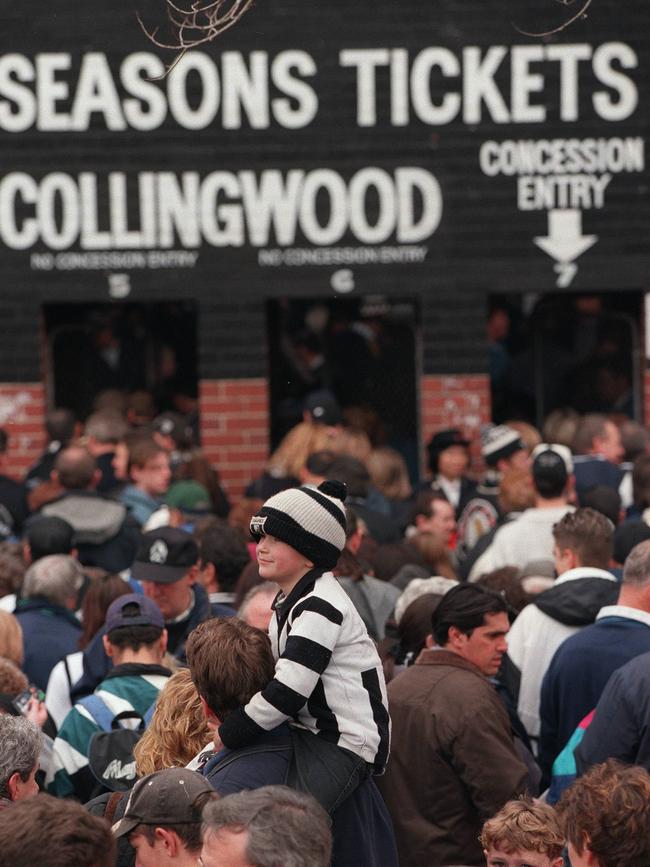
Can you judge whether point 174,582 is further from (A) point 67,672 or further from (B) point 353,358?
(B) point 353,358

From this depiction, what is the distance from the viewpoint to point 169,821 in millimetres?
3945

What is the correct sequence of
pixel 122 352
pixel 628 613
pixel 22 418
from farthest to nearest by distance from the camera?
pixel 122 352, pixel 22 418, pixel 628 613

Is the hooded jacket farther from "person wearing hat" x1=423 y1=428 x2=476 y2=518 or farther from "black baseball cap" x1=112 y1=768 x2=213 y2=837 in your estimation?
"person wearing hat" x1=423 y1=428 x2=476 y2=518

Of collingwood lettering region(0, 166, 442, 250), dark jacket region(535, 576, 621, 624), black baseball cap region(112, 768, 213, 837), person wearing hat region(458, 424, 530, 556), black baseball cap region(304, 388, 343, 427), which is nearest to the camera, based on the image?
black baseball cap region(112, 768, 213, 837)

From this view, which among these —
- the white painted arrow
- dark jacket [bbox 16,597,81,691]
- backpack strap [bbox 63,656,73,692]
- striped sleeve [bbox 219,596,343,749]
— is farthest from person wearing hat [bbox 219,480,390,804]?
the white painted arrow

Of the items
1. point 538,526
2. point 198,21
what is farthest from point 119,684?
point 198,21

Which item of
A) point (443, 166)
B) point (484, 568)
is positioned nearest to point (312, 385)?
point (443, 166)

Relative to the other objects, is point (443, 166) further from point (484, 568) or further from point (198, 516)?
point (484, 568)

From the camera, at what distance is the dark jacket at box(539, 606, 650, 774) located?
5992 mm

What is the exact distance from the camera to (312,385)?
514 inches

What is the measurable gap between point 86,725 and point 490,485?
5.39 m

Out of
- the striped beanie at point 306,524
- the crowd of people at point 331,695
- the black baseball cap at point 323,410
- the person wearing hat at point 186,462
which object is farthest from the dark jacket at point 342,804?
the black baseball cap at point 323,410

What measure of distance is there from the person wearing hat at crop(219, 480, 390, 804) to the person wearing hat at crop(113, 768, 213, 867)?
451 millimetres

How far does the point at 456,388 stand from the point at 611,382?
1536 millimetres
